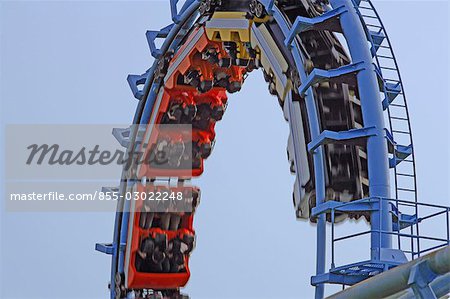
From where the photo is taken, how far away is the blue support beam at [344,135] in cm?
1906

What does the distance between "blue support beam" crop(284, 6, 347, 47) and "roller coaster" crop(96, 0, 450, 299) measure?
3cm

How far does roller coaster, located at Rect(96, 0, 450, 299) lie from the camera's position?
733 inches

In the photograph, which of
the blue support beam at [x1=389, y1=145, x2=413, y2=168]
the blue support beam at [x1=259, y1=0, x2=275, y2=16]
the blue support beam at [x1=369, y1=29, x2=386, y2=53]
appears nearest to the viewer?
the blue support beam at [x1=389, y1=145, x2=413, y2=168]

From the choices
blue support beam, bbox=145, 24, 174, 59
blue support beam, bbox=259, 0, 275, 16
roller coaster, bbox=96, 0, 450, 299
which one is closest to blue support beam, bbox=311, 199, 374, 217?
roller coaster, bbox=96, 0, 450, 299

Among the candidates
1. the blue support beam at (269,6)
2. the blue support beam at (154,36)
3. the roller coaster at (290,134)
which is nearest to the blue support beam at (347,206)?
the roller coaster at (290,134)

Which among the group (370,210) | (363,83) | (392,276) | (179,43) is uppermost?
(179,43)

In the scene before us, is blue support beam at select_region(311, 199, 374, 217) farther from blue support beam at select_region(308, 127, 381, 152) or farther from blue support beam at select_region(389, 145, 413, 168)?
blue support beam at select_region(389, 145, 413, 168)

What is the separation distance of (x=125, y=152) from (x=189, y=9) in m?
5.03

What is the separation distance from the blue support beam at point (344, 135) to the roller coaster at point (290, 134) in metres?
0.02

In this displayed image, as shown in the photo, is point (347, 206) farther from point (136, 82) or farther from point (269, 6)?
point (136, 82)

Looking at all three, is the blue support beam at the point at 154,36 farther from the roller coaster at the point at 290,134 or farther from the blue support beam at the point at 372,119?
the blue support beam at the point at 372,119

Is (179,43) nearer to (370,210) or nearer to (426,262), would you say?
(370,210)

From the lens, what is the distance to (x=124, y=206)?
95.6 feet

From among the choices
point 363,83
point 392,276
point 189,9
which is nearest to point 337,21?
point 363,83
